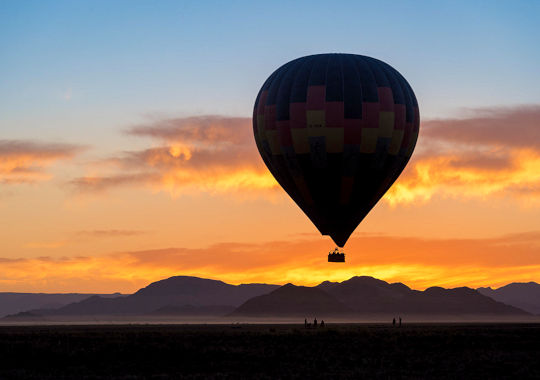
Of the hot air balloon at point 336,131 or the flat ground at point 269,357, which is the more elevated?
the hot air balloon at point 336,131

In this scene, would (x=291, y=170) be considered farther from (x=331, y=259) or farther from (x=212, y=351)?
(x=212, y=351)

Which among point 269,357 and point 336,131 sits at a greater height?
point 336,131

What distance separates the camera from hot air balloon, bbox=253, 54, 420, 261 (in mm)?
69812

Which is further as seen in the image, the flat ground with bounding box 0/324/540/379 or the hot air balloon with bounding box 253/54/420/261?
the hot air balloon with bounding box 253/54/420/261

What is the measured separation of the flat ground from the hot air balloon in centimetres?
1102

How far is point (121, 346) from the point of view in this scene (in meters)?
72.3

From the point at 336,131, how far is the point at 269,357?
1753 centimetres

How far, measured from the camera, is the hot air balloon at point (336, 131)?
69812 mm

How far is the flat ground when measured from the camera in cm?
5350

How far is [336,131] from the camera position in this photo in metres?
69.9

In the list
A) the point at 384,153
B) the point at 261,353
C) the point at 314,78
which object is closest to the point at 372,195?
the point at 384,153

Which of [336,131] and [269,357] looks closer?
[269,357]

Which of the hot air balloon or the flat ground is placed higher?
the hot air balloon

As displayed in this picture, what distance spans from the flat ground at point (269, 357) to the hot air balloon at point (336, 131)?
11.0 meters
